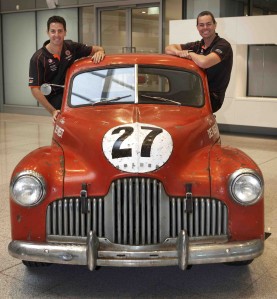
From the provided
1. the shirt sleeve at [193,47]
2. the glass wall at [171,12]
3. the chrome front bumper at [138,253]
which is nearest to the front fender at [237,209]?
the chrome front bumper at [138,253]

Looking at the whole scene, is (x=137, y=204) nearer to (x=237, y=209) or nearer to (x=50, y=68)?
(x=237, y=209)

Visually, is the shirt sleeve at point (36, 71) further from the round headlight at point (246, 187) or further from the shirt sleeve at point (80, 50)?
the round headlight at point (246, 187)

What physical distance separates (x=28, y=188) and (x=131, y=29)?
35.4 ft

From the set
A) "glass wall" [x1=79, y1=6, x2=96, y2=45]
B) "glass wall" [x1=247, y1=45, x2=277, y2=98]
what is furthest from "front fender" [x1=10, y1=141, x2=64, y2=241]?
"glass wall" [x1=79, y1=6, x2=96, y2=45]

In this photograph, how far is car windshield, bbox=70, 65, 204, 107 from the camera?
402 cm

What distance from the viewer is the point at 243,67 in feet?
34.4

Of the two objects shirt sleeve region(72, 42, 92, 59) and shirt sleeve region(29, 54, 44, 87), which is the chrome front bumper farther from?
shirt sleeve region(72, 42, 92, 59)

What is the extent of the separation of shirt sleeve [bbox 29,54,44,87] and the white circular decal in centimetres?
179

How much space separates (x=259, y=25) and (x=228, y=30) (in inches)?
27.6

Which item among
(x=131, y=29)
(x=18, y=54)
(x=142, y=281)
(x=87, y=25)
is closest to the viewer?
(x=142, y=281)

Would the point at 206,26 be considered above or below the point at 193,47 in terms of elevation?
above

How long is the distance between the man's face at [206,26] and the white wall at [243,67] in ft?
17.2

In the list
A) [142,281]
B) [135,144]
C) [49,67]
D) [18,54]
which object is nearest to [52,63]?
[49,67]

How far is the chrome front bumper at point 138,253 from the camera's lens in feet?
9.52
